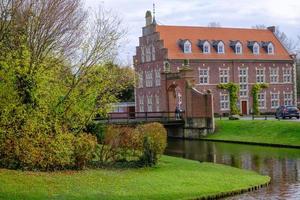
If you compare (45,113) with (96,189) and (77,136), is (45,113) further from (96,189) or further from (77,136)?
(96,189)

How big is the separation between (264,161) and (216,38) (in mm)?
45274

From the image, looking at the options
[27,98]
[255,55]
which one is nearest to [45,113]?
[27,98]

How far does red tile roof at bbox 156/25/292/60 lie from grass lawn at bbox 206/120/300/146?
17484 mm

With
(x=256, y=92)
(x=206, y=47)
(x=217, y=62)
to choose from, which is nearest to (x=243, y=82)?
(x=256, y=92)

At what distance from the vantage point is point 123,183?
18.9m

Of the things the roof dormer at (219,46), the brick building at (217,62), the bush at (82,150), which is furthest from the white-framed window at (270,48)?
the bush at (82,150)

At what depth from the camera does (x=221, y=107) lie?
71.2m

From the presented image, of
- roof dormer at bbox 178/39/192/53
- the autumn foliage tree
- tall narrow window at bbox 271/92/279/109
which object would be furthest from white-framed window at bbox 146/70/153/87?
the autumn foliage tree

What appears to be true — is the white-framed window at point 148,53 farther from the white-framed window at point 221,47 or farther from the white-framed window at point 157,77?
the white-framed window at point 221,47

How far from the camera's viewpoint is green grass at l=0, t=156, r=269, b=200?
1680 centimetres

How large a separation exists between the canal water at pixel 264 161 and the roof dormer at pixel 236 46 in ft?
97.0

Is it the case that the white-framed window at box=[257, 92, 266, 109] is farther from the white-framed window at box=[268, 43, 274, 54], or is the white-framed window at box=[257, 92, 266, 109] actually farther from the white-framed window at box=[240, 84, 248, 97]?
the white-framed window at box=[268, 43, 274, 54]

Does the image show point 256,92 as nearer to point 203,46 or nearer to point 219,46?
point 219,46

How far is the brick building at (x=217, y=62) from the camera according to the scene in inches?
2758
